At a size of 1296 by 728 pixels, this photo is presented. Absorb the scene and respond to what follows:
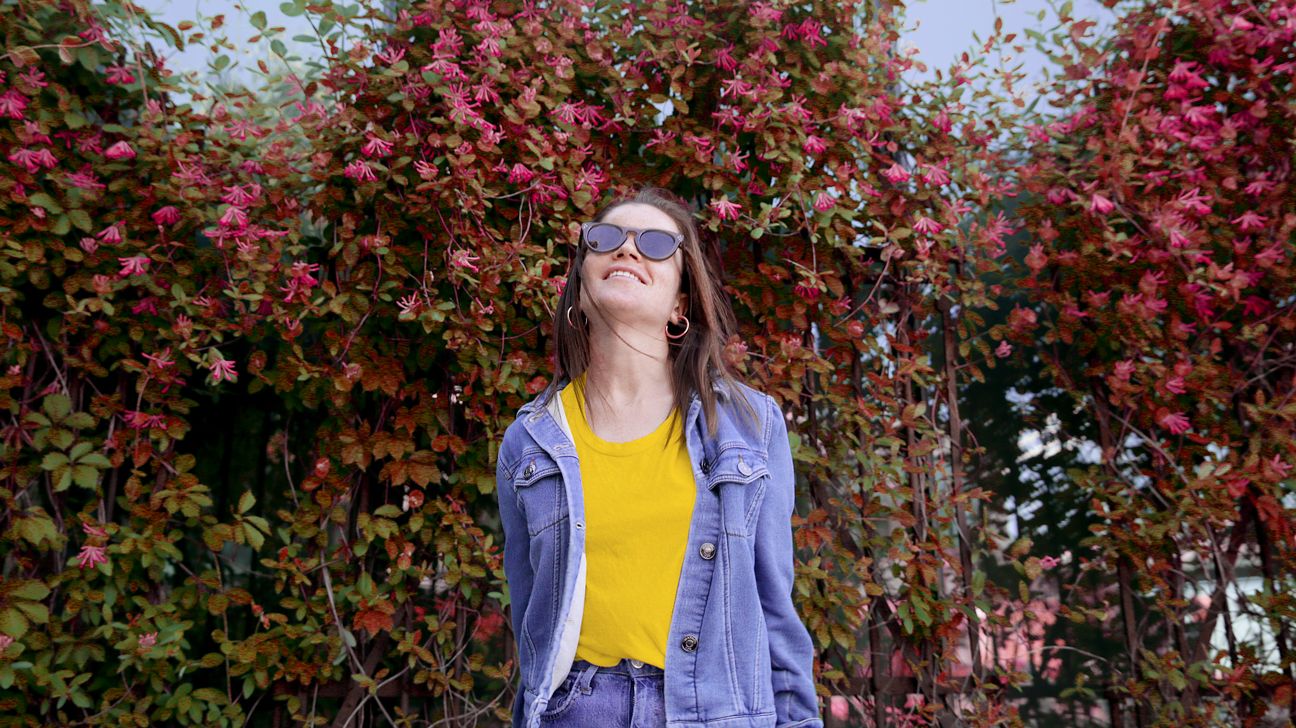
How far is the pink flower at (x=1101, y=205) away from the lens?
104 inches

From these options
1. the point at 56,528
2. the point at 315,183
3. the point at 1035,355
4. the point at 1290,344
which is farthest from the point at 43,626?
the point at 1290,344

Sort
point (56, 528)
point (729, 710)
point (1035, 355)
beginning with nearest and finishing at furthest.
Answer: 1. point (729, 710)
2. point (56, 528)
3. point (1035, 355)

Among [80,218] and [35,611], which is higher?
[80,218]

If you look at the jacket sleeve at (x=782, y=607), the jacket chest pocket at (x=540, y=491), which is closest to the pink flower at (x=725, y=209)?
the jacket sleeve at (x=782, y=607)

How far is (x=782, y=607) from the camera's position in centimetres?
148

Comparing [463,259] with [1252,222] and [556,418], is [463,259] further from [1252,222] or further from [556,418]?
[1252,222]

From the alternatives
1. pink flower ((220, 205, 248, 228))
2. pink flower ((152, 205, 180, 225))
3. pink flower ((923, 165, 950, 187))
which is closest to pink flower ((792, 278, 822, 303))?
pink flower ((923, 165, 950, 187))

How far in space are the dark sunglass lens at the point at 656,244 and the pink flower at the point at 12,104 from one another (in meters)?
1.88

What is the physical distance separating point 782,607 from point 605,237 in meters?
0.68

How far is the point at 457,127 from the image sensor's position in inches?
95.4

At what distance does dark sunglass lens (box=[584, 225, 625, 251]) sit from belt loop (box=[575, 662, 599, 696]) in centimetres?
68

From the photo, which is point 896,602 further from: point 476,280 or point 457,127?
point 457,127

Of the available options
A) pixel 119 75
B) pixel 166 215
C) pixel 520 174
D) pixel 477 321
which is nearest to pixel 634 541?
pixel 477 321

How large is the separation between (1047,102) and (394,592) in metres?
2.44
